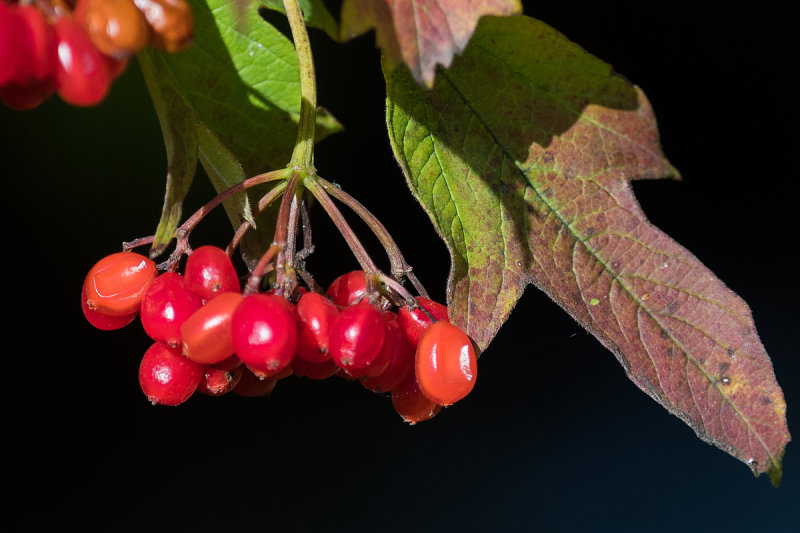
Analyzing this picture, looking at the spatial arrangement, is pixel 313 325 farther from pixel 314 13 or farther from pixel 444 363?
pixel 314 13

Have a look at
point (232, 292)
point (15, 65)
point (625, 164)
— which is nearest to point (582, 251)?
point (625, 164)

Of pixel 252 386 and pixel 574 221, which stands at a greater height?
pixel 574 221

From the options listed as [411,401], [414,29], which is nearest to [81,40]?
[414,29]

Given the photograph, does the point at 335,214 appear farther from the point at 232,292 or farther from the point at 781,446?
the point at 781,446

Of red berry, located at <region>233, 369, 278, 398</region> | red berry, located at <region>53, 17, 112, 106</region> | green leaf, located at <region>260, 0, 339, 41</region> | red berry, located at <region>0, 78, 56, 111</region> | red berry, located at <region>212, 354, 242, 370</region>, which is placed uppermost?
red berry, located at <region>53, 17, 112, 106</region>

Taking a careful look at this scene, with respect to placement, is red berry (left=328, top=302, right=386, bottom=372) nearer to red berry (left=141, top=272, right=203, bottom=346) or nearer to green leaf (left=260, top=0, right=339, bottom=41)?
red berry (left=141, top=272, right=203, bottom=346)

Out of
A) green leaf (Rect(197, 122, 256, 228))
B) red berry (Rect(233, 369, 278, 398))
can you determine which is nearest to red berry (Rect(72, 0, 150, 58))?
green leaf (Rect(197, 122, 256, 228))
